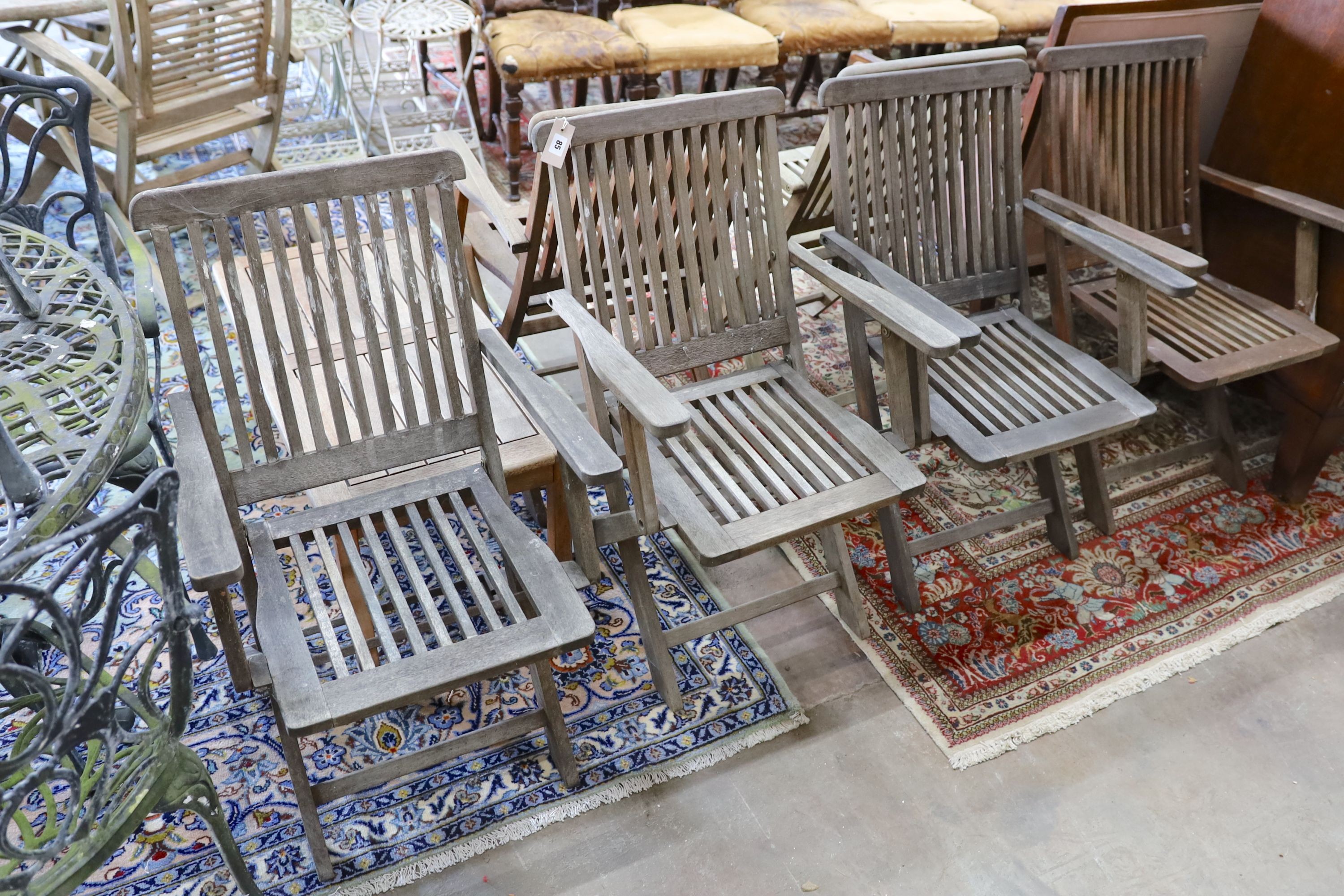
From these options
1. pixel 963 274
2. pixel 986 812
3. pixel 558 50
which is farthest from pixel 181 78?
pixel 986 812

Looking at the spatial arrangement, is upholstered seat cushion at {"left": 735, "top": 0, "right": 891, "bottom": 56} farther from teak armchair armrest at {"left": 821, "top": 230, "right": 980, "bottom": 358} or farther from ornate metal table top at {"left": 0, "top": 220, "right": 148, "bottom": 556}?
ornate metal table top at {"left": 0, "top": 220, "right": 148, "bottom": 556}

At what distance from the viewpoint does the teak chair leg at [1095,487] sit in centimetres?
297

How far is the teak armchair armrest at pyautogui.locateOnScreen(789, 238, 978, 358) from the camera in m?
2.25

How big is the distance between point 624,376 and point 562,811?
0.97 m

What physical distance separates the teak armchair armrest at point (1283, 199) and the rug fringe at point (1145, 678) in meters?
1.03

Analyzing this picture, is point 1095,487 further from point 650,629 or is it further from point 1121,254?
point 650,629

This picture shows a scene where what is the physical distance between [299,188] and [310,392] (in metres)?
0.42

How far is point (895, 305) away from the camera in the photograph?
2.39 meters

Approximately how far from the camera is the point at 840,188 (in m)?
2.72

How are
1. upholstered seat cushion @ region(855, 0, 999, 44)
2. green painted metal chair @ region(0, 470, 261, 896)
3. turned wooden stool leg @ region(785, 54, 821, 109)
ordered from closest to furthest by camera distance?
green painted metal chair @ region(0, 470, 261, 896) < upholstered seat cushion @ region(855, 0, 999, 44) < turned wooden stool leg @ region(785, 54, 821, 109)

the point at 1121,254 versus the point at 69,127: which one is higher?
the point at 69,127

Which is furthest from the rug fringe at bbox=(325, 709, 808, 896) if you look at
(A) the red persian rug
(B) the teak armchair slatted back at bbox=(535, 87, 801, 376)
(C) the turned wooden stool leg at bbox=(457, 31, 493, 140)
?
(C) the turned wooden stool leg at bbox=(457, 31, 493, 140)

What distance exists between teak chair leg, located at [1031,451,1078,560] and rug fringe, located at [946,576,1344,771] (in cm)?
43

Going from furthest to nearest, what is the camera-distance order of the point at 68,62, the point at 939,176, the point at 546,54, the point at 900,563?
1. the point at 546,54
2. the point at 68,62
3. the point at 939,176
4. the point at 900,563
